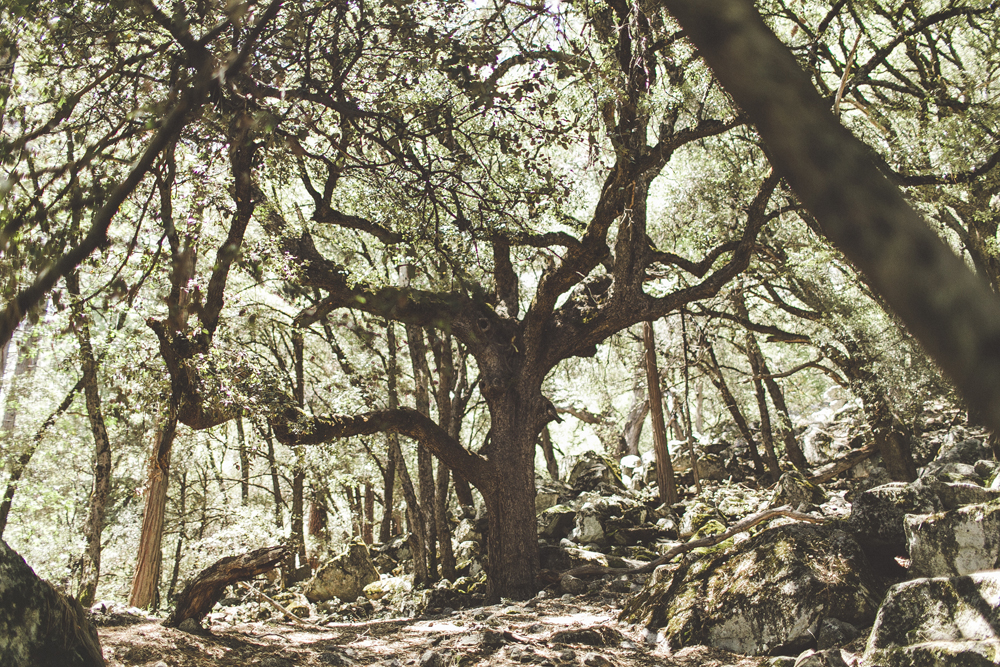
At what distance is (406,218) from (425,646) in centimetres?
365

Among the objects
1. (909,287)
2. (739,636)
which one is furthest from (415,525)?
(909,287)

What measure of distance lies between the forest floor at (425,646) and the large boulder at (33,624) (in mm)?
1040

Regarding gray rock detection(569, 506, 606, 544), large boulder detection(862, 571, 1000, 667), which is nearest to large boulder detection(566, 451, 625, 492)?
gray rock detection(569, 506, 606, 544)

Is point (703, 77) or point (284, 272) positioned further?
point (703, 77)

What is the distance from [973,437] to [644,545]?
Answer: 677 centimetres

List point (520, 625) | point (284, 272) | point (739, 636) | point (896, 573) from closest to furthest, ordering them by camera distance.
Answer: point (739, 636) < point (896, 573) < point (520, 625) < point (284, 272)

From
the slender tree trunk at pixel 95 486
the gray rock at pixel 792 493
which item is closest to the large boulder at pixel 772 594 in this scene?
the gray rock at pixel 792 493

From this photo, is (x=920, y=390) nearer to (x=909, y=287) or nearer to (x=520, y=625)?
(x=520, y=625)

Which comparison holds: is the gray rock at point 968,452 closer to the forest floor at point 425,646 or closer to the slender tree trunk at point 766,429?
the slender tree trunk at point 766,429

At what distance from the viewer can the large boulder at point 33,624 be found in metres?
2.29

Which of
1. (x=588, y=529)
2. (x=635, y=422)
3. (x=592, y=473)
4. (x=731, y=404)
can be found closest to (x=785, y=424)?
(x=731, y=404)

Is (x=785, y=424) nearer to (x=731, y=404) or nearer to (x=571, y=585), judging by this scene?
(x=731, y=404)

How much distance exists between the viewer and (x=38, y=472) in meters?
14.9

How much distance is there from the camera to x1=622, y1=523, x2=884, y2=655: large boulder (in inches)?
160
